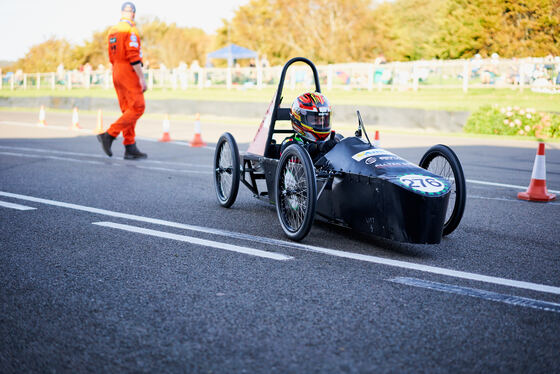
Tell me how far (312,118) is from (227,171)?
1.49 m

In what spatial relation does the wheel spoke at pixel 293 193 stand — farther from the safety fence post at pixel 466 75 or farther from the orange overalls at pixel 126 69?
the safety fence post at pixel 466 75

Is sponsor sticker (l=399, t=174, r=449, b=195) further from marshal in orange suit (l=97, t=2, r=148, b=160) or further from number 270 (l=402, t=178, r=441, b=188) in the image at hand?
marshal in orange suit (l=97, t=2, r=148, b=160)

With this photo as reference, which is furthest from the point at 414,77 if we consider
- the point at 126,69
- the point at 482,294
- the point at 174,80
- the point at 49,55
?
the point at 49,55

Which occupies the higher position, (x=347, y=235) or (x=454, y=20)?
(x=454, y=20)

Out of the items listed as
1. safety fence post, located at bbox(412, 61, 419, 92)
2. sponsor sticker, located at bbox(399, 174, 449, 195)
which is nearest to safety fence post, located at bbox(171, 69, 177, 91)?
safety fence post, located at bbox(412, 61, 419, 92)

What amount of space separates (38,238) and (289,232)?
2.00m

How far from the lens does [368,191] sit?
199 inches

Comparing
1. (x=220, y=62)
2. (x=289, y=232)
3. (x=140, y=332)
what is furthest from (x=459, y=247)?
(x=220, y=62)

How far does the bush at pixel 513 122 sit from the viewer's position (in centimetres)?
1669

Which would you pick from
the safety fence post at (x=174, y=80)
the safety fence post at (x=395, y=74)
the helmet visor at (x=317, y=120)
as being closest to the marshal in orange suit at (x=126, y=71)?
the helmet visor at (x=317, y=120)

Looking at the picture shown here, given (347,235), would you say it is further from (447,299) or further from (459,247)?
(447,299)

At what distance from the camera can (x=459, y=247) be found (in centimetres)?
536

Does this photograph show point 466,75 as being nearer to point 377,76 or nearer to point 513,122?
point 377,76

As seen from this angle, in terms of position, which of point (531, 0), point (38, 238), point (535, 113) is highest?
point (531, 0)
